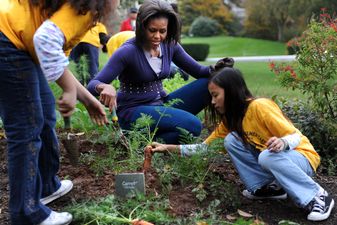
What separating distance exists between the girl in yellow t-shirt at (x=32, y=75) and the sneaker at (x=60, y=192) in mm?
377

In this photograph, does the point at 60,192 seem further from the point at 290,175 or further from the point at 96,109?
the point at 290,175

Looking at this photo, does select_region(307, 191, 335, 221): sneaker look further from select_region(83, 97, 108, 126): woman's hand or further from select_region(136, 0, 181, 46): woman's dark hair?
select_region(136, 0, 181, 46): woman's dark hair

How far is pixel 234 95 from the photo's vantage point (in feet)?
10.2

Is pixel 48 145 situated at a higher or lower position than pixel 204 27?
higher

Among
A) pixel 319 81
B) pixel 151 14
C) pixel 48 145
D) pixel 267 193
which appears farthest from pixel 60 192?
pixel 319 81

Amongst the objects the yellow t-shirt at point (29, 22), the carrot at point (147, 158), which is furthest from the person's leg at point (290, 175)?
the yellow t-shirt at point (29, 22)

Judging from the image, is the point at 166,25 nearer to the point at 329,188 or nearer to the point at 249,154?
the point at 249,154

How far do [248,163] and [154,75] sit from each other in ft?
3.87

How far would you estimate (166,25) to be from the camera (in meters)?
3.86

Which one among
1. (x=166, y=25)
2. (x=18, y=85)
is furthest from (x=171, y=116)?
(x=18, y=85)

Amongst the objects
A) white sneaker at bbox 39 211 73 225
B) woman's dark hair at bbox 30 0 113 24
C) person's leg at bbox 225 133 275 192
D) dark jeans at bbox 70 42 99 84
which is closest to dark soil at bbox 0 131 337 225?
person's leg at bbox 225 133 275 192

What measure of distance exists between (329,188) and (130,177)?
1.42 metres

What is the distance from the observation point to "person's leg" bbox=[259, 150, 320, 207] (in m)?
2.93

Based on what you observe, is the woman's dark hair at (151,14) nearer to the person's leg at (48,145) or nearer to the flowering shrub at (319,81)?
the flowering shrub at (319,81)
